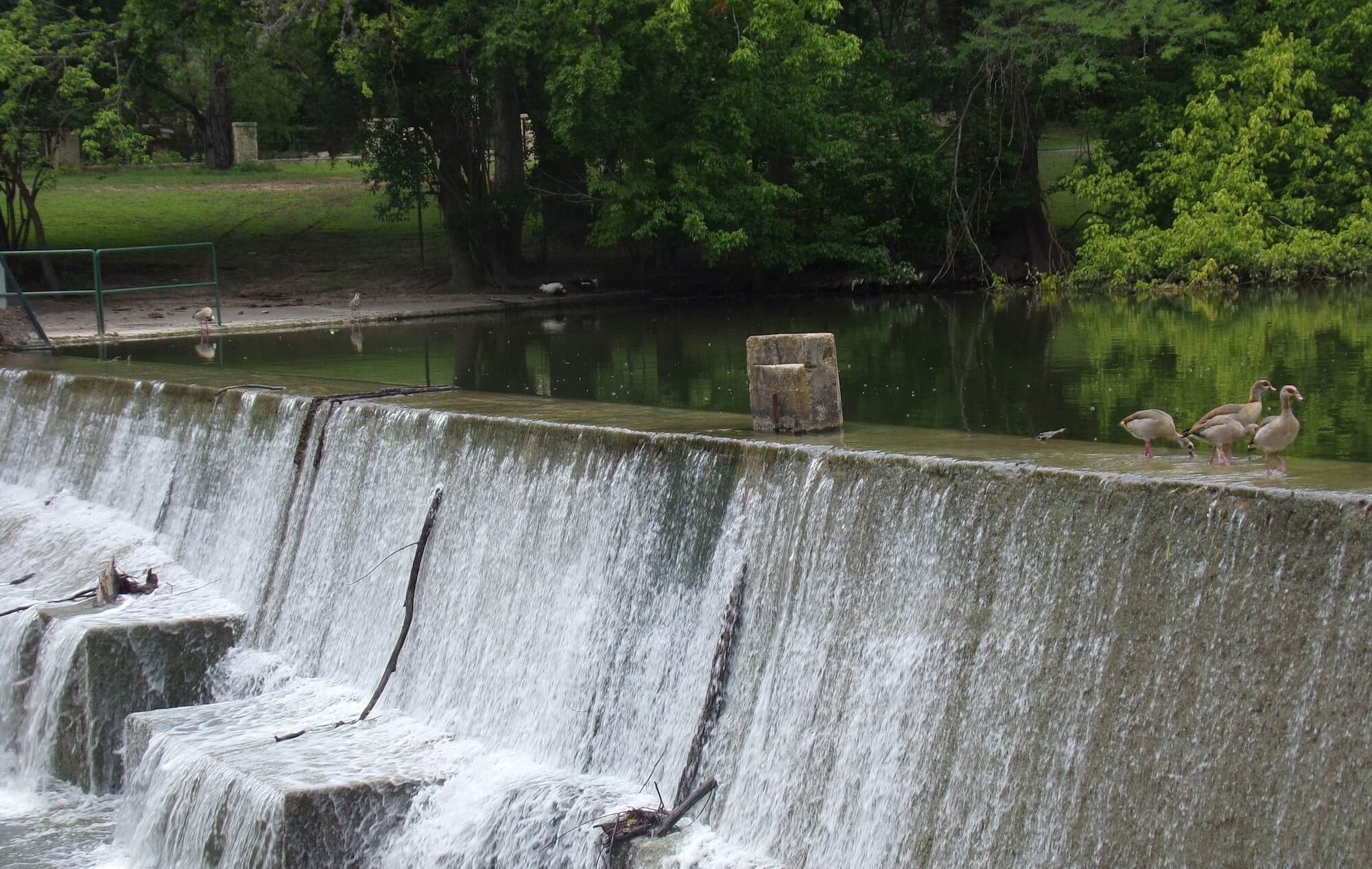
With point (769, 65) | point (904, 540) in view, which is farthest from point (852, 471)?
point (769, 65)

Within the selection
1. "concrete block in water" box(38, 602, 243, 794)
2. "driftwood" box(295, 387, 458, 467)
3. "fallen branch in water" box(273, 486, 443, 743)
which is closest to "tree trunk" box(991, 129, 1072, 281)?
"driftwood" box(295, 387, 458, 467)

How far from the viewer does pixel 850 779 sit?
669cm

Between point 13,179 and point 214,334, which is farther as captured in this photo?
point 13,179

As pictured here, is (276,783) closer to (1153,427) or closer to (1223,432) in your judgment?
(1153,427)

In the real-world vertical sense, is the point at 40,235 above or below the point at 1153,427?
below

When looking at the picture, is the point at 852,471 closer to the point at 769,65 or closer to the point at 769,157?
the point at 769,65

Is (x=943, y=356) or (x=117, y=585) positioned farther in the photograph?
(x=943, y=356)

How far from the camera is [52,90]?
87.5ft

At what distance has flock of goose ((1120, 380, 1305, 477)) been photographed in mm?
6152

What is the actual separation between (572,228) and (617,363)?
15096 millimetres

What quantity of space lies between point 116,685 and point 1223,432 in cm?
719

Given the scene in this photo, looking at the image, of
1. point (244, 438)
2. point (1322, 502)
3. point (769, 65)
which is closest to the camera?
point (1322, 502)

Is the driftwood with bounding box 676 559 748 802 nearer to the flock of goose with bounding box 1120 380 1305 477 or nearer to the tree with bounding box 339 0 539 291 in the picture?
the flock of goose with bounding box 1120 380 1305 477

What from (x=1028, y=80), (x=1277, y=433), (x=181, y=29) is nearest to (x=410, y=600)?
(x=1277, y=433)
